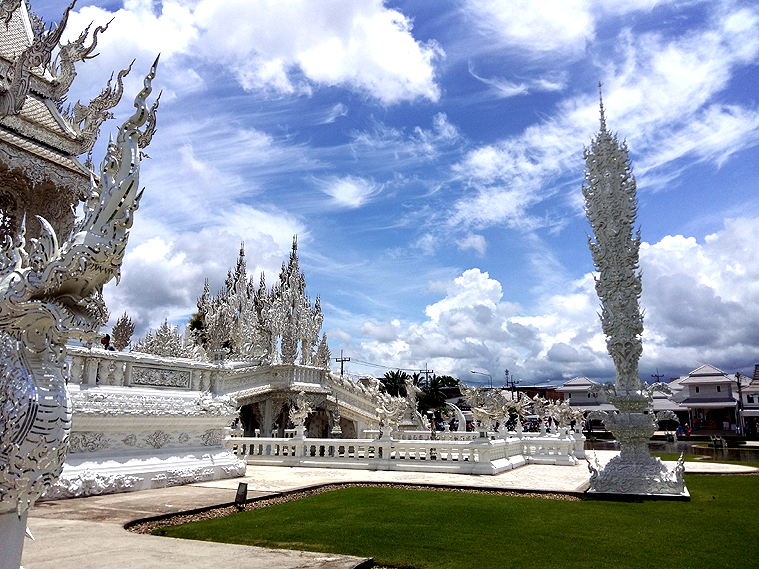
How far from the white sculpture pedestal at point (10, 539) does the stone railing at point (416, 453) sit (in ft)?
43.6

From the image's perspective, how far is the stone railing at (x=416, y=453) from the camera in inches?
614

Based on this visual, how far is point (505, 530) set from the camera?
7645 mm

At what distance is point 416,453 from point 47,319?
14.6 meters

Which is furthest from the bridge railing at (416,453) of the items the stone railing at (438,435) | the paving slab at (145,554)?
the paving slab at (145,554)

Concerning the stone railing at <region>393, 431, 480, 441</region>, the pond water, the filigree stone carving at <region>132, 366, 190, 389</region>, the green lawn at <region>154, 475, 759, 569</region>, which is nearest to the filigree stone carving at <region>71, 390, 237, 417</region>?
the filigree stone carving at <region>132, 366, 190, 389</region>

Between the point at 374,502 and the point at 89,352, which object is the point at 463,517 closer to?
the point at 374,502

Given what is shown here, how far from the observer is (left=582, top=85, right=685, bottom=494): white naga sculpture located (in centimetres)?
1116

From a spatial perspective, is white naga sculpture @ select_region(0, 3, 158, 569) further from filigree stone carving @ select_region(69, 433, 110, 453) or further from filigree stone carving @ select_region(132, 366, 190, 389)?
filigree stone carving @ select_region(132, 366, 190, 389)

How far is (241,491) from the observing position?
9250 mm

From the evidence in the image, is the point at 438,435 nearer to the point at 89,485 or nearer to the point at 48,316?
the point at 89,485

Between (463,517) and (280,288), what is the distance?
25.9 meters

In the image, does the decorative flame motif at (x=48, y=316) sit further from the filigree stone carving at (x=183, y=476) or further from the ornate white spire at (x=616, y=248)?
the ornate white spire at (x=616, y=248)

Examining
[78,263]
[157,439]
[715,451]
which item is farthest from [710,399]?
[78,263]

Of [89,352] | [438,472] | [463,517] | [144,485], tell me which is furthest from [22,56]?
[438,472]
